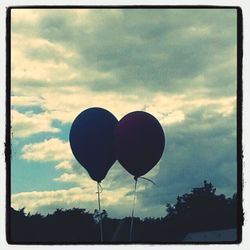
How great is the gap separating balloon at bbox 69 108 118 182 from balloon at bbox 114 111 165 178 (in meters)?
0.04

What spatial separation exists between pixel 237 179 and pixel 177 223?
305mm

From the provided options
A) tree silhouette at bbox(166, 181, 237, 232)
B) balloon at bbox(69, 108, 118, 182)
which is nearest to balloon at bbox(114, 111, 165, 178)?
balloon at bbox(69, 108, 118, 182)

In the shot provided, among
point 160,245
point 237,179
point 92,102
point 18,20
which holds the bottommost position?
point 160,245

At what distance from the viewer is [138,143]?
11.3 feet

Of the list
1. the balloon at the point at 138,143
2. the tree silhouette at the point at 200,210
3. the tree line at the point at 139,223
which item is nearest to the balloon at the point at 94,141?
the balloon at the point at 138,143

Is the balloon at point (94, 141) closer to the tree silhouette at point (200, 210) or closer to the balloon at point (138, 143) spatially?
the balloon at point (138, 143)

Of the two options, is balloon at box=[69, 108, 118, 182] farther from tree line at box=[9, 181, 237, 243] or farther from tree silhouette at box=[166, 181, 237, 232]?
tree silhouette at box=[166, 181, 237, 232]

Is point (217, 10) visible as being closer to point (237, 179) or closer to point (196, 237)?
point (237, 179)

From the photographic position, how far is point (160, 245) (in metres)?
3.27

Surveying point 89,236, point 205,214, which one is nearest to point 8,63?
point 89,236

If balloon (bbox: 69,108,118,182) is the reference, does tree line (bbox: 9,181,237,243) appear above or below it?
below

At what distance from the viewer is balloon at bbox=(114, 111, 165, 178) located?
Result: 337 centimetres

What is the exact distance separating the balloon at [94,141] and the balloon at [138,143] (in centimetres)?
4

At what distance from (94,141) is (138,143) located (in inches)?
7.3
